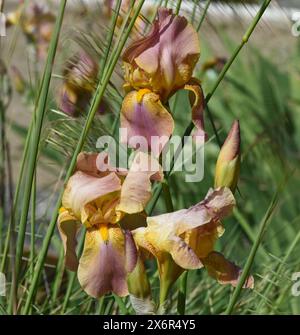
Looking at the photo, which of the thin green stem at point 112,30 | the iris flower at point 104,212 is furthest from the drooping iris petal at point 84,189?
the thin green stem at point 112,30

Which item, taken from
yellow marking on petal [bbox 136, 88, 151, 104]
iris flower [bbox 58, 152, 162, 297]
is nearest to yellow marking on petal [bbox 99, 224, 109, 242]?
iris flower [bbox 58, 152, 162, 297]

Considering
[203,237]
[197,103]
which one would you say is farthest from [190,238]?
[197,103]

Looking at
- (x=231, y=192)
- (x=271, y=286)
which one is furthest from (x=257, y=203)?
(x=231, y=192)

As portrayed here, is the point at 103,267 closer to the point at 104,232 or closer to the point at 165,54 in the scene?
the point at 104,232

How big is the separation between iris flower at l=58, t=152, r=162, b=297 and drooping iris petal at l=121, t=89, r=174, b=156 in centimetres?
2

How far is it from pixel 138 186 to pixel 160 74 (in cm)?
10

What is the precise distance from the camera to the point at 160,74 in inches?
27.4

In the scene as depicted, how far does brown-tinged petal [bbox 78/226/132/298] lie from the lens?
639 millimetres

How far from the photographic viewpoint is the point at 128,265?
650 mm

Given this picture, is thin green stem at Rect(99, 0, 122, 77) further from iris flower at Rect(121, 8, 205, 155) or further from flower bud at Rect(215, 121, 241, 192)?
flower bud at Rect(215, 121, 241, 192)

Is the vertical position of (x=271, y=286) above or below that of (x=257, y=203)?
below

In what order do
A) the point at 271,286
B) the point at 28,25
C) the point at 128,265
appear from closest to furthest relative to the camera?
the point at 128,265 → the point at 271,286 → the point at 28,25
